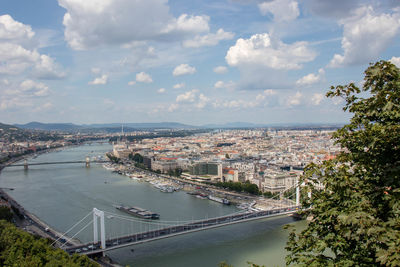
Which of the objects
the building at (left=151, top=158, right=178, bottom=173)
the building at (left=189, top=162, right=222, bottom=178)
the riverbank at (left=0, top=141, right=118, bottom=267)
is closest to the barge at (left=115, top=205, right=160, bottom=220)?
the riverbank at (left=0, top=141, right=118, bottom=267)

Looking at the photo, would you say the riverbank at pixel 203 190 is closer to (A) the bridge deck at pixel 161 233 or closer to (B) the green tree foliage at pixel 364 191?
(A) the bridge deck at pixel 161 233

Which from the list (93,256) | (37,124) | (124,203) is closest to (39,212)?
(124,203)

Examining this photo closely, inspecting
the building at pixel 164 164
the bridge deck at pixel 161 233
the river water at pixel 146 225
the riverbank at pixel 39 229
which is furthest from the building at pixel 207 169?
the riverbank at pixel 39 229

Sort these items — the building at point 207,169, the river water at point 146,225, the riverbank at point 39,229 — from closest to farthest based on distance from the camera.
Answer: the riverbank at point 39,229, the river water at point 146,225, the building at point 207,169

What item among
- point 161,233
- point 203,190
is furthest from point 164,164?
point 161,233

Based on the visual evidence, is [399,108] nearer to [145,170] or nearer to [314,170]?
[314,170]

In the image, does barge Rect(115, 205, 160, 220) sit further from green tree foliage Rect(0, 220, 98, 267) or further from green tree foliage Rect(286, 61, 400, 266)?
green tree foliage Rect(286, 61, 400, 266)
